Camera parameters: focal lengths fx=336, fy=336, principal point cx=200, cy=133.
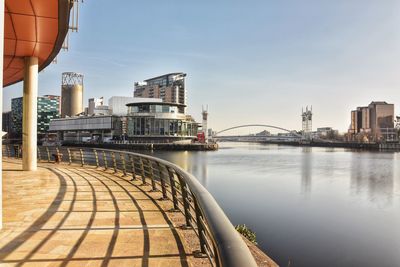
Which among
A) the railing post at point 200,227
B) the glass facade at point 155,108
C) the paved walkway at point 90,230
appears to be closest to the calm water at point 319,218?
the paved walkway at point 90,230

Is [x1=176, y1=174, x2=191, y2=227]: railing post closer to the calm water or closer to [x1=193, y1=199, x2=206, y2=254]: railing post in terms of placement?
[x1=193, y1=199, x2=206, y2=254]: railing post

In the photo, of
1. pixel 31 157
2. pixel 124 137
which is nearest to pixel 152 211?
pixel 31 157

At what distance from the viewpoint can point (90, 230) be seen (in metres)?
5.88

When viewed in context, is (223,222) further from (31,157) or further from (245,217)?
(245,217)

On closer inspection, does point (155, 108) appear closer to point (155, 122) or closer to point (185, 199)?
point (155, 122)

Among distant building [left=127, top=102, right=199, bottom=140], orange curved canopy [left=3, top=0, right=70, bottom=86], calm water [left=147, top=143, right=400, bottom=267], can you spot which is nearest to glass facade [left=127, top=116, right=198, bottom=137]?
distant building [left=127, top=102, right=199, bottom=140]

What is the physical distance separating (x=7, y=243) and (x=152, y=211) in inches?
120

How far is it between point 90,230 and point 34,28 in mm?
7350

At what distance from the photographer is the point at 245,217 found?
19.6 m

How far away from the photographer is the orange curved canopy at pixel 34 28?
8.65 metres

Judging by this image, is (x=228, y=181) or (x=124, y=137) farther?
(x=124, y=137)

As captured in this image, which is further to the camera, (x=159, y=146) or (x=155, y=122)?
(x=155, y=122)

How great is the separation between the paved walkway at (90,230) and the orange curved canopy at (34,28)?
4925mm

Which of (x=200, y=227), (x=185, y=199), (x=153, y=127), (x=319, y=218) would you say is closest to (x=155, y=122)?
(x=153, y=127)
